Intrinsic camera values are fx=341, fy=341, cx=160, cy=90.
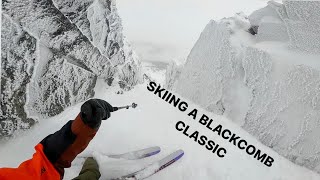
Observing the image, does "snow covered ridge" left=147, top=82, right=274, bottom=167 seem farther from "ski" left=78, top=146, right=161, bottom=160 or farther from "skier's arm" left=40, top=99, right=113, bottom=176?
"skier's arm" left=40, top=99, right=113, bottom=176

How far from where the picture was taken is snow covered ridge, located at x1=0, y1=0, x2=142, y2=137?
4.63 metres

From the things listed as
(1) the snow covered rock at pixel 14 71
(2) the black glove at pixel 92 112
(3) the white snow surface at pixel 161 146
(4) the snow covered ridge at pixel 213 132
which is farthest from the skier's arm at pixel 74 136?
(4) the snow covered ridge at pixel 213 132

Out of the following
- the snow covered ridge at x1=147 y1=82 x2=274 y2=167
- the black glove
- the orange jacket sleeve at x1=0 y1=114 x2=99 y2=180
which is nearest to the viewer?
the orange jacket sleeve at x1=0 y1=114 x2=99 y2=180

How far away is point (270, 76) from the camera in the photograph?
496 centimetres

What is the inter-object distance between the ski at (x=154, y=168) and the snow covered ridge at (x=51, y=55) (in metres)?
1.67

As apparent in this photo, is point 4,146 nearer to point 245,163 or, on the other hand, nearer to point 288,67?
point 245,163

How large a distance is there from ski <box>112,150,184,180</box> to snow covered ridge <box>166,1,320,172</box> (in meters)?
1.37

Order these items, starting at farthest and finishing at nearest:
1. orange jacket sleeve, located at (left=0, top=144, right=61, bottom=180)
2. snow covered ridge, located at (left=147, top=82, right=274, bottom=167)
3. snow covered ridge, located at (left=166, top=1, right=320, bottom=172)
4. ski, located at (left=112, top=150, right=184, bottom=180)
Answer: snow covered ridge, located at (left=147, top=82, right=274, bottom=167)
snow covered ridge, located at (left=166, top=1, right=320, bottom=172)
ski, located at (left=112, top=150, right=184, bottom=180)
orange jacket sleeve, located at (left=0, top=144, right=61, bottom=180)

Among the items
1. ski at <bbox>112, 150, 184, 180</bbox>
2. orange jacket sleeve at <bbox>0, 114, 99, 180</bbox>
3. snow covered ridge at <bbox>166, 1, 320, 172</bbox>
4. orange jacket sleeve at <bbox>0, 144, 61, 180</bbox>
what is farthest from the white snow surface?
orange jacket sleeve at <bbox>0, 144, 61, 180</bbox>

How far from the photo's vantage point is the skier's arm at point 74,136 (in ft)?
10.2

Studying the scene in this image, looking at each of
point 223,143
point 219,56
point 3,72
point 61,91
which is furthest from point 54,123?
point 219,56

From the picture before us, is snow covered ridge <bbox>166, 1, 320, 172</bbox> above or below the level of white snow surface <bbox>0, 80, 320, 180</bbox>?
above

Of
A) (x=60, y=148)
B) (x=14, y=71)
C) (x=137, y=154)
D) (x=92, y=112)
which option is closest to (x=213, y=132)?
(x=137, y=154)

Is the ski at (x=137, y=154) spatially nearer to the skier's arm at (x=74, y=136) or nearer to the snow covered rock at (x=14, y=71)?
the snow covered rock at (x=14, y=71)
